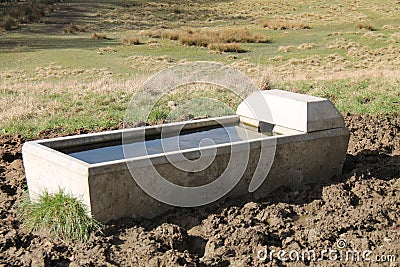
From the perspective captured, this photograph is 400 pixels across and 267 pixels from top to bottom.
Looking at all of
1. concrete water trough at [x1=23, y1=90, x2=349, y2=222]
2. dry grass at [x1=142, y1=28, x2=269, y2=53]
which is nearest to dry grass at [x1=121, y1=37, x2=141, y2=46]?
dry grass at [x1=142, y1=28, x2=269, y2=53]

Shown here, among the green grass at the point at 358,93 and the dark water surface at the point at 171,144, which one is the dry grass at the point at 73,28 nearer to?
the green grass at the point at 358,93

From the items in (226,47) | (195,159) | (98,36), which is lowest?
(226,47)

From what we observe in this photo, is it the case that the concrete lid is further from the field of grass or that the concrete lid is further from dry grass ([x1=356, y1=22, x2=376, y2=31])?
dry grass ([x1=356, y1=22, x2=376, y2=31])

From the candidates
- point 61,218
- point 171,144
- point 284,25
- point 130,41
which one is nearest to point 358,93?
point 171,144

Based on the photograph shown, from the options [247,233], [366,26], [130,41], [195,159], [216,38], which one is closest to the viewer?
[247,233]

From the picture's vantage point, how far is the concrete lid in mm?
6602

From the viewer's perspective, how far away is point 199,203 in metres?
5.96

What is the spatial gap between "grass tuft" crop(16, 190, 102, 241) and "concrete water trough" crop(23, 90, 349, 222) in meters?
0.09

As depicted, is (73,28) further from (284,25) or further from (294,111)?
(294,111)

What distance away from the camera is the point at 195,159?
5.79m

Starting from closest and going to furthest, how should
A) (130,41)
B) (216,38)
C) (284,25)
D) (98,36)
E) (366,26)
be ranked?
(130,41) → (216,38) → (98,36) → (366,26) → (284,25)

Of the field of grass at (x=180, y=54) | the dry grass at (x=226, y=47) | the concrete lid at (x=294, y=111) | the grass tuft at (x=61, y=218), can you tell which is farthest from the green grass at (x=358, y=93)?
the dry grass at (x=226, y=47)

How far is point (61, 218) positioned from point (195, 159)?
1.35 metres

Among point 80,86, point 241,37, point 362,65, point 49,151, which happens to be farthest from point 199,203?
point 241,37
